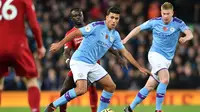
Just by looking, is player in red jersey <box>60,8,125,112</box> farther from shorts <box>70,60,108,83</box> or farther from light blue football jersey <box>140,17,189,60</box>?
light blue football jersey <box>140,17,189,60</box>

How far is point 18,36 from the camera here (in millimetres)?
7980

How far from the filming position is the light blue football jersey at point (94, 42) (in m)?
9.66

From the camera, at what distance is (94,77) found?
9.84 meters

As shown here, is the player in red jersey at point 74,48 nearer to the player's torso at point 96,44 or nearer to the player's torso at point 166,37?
the player's torso at point 96,44

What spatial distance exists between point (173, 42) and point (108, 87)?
1817 mm

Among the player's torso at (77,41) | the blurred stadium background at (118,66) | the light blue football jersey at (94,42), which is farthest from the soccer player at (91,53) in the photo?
the blurred stadium background at (118,66)

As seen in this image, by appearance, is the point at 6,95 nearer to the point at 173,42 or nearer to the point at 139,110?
the point at 139,110


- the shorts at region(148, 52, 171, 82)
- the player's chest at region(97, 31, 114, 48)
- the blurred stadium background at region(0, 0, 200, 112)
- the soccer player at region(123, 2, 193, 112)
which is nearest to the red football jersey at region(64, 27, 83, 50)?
the soccer player at region(123, 2, 193, 112)

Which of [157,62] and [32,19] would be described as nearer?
[32,19]

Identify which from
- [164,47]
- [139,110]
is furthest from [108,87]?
[139,110]

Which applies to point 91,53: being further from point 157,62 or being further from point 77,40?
point 157,62

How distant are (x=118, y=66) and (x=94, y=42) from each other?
776cm

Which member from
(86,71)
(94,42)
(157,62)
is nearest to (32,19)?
(94,42)

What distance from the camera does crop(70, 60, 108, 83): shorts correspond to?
9.66 metres
